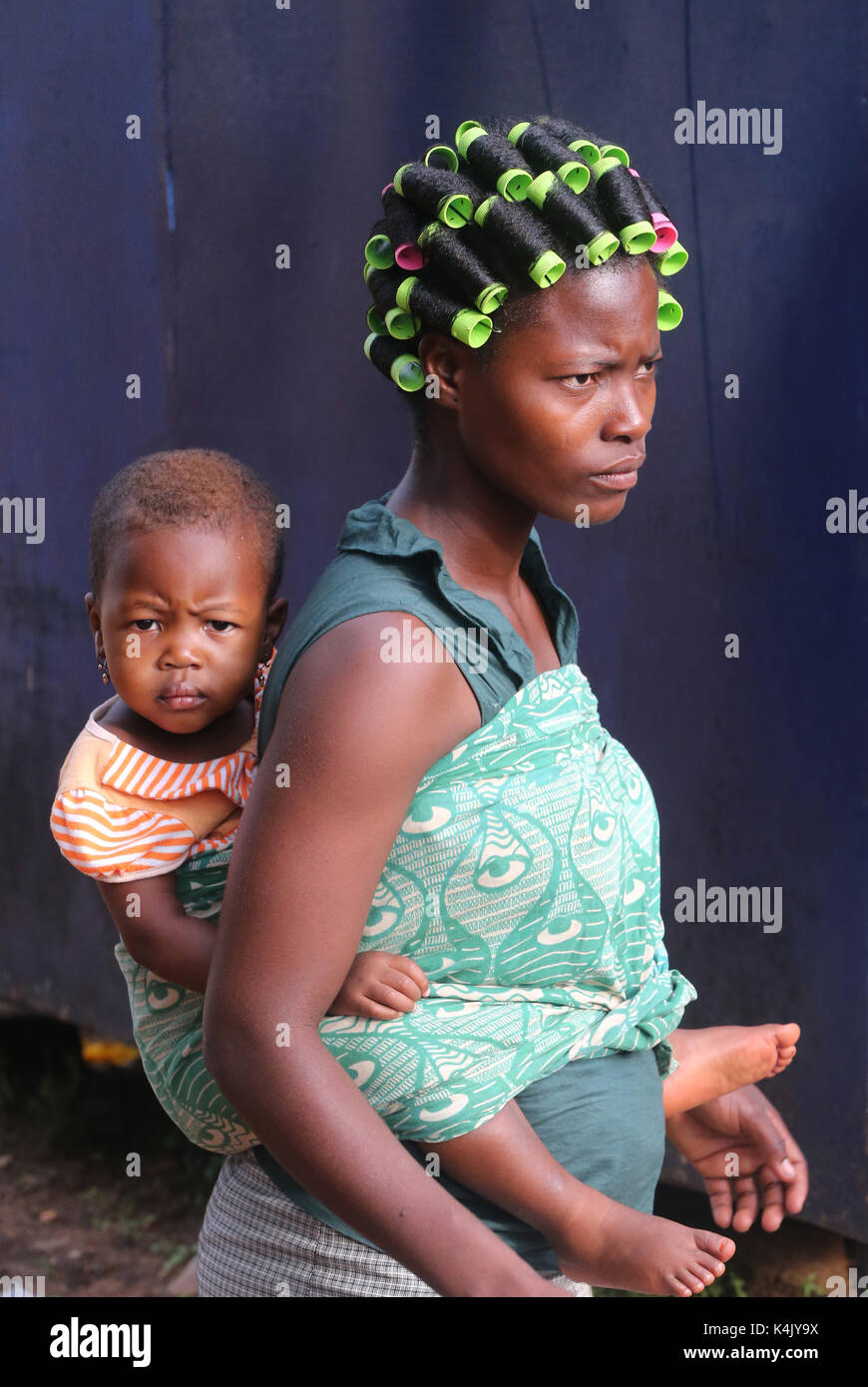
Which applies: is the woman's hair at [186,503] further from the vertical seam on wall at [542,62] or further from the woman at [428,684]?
the vertical seam on wall at [542,62]

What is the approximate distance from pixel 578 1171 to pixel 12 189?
3.23 meters

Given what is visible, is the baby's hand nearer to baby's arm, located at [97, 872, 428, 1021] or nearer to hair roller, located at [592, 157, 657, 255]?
baby's arm, located at [97, 872, 428, 1021]

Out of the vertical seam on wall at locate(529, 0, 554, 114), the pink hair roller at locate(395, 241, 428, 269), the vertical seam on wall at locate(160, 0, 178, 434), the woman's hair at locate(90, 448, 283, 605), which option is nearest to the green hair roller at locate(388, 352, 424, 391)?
the pink hair roller at locate(395, 241, 428, 269)

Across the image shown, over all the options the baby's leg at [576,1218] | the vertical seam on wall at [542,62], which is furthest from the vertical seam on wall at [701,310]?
the baby's leg at [576,1218]

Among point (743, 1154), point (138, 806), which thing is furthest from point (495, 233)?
point (743, 1154)

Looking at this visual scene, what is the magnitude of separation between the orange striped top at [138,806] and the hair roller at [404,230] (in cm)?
68

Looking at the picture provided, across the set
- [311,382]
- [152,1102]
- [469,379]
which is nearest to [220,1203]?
[469,379]

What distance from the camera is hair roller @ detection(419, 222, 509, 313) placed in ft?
5.09

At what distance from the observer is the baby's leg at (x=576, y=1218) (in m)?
1.54

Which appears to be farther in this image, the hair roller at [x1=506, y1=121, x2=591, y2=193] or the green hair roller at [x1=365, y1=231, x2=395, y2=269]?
the green hair roller at [x1=365, y1=231, x2=395, y2=269]

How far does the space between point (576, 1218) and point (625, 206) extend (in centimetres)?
115

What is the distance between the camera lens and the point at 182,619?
183 centimetres

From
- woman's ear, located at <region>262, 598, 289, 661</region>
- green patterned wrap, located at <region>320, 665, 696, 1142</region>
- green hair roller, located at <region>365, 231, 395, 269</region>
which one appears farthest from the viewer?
woman's ear, located at <region>262, 598, 289, 661</region>
